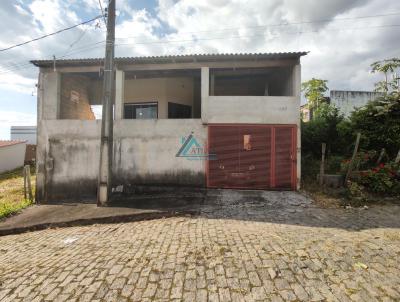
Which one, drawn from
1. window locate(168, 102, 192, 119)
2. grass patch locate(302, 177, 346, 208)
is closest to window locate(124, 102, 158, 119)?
window locate(168, 102, 192, 119)

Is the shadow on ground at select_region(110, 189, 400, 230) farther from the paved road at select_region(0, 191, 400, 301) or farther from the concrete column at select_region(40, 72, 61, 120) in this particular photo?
the concrete column at select_region(40, 72, 61, 120)

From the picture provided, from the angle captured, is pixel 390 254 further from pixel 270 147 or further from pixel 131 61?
pixel 131 61

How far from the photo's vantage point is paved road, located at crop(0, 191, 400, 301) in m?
3.29

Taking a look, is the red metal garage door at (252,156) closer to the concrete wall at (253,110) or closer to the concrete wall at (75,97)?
the concrete wall at (253,110)

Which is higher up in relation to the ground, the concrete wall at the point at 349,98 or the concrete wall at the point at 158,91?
the concrete wall at the point at 349,98

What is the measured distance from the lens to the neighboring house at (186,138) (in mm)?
9172

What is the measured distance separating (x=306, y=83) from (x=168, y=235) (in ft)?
66.0

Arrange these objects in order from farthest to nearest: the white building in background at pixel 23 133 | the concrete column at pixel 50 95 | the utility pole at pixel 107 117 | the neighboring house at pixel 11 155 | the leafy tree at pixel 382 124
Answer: the white building in background at pixel 23 133
the neighboring house at pixel 11 155
the concrete column at pixel 50 95
the leafy tree at pixel 382 124
the utility pole at pixel 107 117

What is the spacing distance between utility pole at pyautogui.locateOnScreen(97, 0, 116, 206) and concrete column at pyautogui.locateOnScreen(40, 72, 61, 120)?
11.3 ft

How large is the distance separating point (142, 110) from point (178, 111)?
169 centimetres

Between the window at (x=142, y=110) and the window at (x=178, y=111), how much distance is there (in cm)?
65

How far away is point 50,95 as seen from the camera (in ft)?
32.7

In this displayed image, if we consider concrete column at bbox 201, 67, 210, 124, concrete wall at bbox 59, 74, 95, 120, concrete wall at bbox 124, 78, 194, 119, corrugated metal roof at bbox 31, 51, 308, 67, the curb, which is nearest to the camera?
the curb

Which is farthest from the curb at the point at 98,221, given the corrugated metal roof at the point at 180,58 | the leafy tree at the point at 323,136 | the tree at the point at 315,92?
the tree at the point at 315,92
